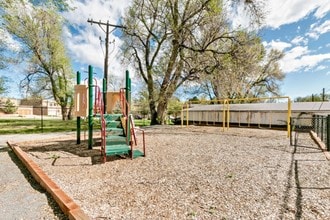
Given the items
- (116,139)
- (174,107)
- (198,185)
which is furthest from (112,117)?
(174,107)

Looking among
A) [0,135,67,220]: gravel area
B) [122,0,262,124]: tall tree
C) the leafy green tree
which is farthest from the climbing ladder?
the leafy green tree

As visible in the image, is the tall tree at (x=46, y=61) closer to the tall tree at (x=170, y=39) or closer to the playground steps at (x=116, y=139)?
the tall tree at (x=170, y=39)

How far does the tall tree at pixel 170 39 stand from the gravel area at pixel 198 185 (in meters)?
11.2

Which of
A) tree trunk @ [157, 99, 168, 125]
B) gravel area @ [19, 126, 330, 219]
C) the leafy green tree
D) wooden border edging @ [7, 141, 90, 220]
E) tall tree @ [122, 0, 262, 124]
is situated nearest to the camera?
wooden border edging @ [7, 141, 90, 220]

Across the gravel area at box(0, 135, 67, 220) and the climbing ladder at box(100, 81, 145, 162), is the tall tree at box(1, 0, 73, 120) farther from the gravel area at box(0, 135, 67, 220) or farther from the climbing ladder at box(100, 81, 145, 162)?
the gravel area at box(0, 135, 67, 220)

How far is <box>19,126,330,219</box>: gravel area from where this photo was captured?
2.65 metres

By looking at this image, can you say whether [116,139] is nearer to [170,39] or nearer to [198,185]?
[198,185]

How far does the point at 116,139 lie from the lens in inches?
235

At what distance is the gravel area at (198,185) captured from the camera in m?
2.65

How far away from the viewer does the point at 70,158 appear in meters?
5.55

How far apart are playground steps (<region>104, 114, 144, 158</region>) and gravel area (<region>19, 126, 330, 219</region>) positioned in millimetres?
267

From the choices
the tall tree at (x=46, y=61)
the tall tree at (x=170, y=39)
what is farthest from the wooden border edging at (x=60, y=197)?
the tall tree at (x=46, y=61)

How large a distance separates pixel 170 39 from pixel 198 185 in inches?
574

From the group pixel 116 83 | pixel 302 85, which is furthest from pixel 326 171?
pixel 302 85
